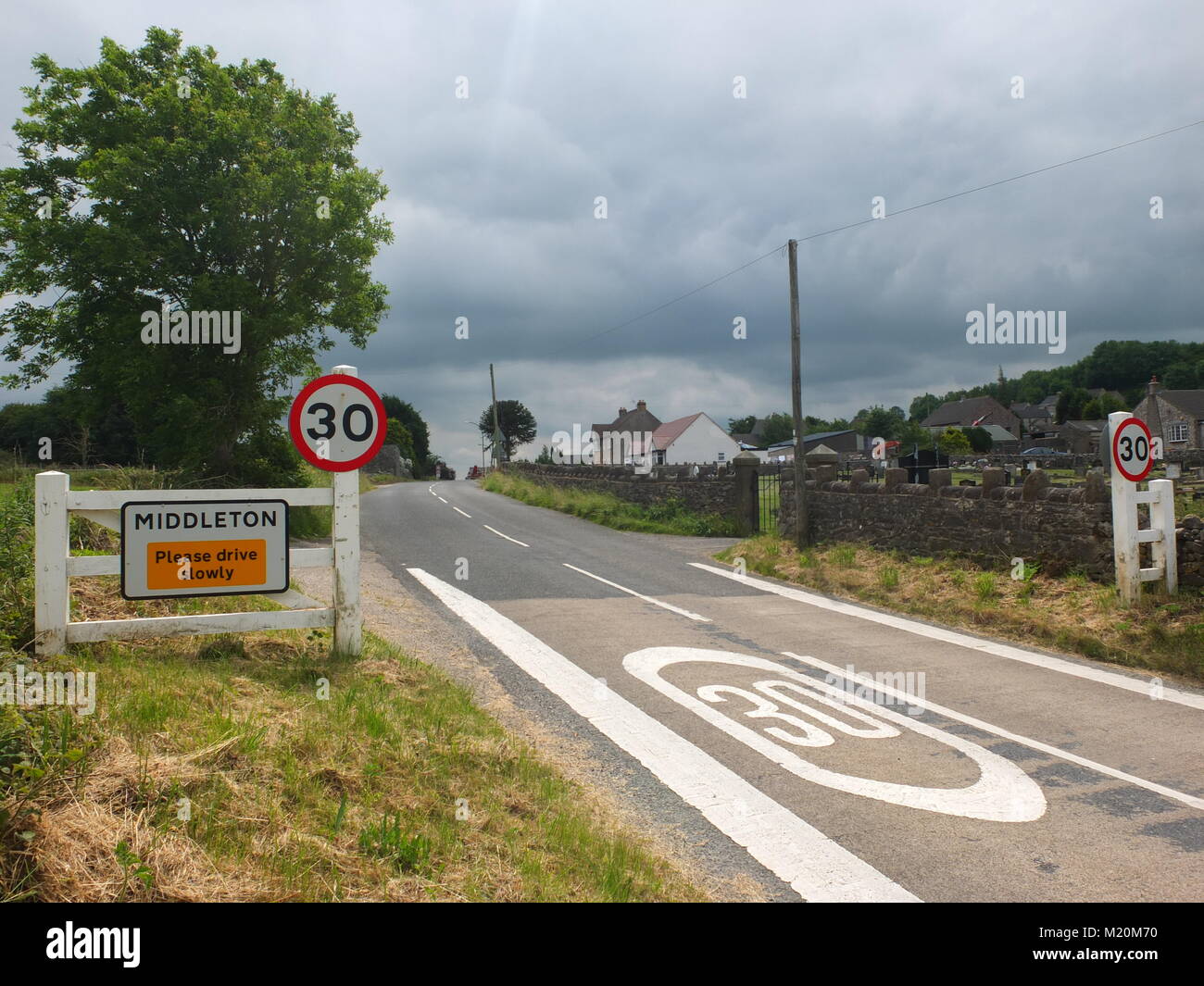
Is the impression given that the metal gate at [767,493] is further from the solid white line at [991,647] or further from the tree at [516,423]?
the tree at [516,423]

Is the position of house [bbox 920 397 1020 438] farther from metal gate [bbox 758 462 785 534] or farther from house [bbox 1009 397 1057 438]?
metal gate [bbox 758 462 785 534]

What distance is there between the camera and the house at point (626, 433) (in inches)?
3312

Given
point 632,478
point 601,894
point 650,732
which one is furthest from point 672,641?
point 632,478

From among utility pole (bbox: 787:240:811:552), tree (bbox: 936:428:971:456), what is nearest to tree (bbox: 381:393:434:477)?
tree (bbox: 936:428:971:456)

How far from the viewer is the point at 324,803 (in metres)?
3.88

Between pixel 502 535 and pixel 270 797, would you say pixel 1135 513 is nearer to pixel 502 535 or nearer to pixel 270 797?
pixel 270 797

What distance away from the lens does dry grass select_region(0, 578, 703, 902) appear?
3119 mm

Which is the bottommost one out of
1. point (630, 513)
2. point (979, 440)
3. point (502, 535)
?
point (502, 535)

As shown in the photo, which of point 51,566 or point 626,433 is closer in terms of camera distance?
point 51,566

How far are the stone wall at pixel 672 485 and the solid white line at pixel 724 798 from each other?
1523 cm

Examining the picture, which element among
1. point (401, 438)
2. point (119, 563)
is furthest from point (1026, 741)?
point (401, 438)

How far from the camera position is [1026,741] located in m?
6.04

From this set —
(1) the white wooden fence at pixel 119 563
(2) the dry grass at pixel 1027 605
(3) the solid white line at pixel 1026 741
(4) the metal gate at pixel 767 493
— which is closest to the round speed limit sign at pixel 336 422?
(1) the white wooden fence at pixel 119 563

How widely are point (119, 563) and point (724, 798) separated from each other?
4.20 metres
